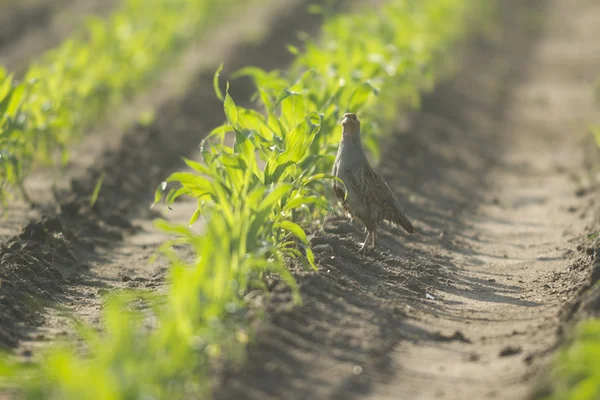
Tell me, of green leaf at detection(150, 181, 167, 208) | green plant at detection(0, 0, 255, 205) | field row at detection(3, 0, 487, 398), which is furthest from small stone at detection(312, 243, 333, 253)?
green plant at detection(0, 0, 255, 205)

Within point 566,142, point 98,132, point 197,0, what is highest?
point 197,0

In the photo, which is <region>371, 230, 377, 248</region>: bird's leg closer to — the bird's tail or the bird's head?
the bird's tail

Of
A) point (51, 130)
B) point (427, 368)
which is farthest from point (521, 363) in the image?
point (51, 130)

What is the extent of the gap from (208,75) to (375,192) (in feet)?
23.5

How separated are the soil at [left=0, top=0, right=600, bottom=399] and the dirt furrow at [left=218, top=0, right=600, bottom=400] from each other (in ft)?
0.05

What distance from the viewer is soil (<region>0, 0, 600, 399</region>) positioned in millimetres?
3895

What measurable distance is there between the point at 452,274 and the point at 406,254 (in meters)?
0.43

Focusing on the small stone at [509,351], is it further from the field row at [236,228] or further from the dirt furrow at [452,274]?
the field row at [236,228]

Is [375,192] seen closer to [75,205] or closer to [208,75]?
[75,205]

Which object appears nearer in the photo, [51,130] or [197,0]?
[51,130]

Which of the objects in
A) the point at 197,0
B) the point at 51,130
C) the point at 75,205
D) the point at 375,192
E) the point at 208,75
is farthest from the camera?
the point at 197,0

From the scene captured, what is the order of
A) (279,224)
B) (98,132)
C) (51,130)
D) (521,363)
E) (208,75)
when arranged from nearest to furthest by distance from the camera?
(521,363)
(279,224)
(51,130)
(98,132)
(208,75)

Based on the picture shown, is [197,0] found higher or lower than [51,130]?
→ higher

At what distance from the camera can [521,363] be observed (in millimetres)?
3947
